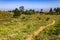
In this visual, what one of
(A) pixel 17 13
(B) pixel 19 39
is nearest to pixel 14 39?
(B) pixel 19 39

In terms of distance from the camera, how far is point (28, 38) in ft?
69.9

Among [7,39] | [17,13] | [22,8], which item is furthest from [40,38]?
[22,8]

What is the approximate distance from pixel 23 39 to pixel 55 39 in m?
3.61

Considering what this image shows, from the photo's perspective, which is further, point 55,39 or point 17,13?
point 17,13

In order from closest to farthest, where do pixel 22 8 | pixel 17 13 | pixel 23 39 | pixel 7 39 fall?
pixel 7 39 < pixel 23 39 < pixel 17 13 < pixel 22 8

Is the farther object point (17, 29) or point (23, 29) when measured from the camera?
point (23, 29)

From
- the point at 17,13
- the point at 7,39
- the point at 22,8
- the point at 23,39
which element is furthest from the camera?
the point at 22,8

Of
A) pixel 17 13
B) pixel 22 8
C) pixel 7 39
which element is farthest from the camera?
pixel 22 8

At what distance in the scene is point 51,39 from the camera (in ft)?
64.8

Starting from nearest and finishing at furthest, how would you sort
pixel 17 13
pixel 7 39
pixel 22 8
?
pixel 7 39 → pixel 17 13 → pixel 22 8

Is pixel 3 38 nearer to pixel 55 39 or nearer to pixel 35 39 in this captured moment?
pixel 35 39

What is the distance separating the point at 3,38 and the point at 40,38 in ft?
14.1

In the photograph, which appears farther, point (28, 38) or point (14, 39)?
point (28, 38)

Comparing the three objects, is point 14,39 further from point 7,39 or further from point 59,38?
point 59,38
